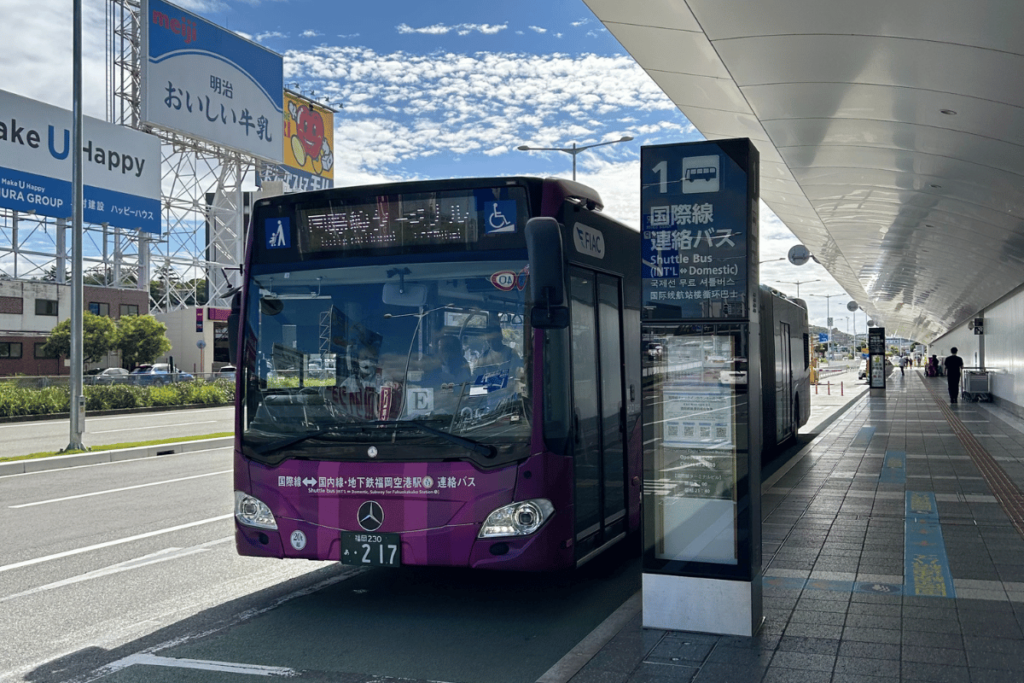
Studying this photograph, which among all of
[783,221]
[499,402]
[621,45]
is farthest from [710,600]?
[783,221]

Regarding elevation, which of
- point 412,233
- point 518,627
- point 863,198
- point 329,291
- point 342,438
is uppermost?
point 863,198

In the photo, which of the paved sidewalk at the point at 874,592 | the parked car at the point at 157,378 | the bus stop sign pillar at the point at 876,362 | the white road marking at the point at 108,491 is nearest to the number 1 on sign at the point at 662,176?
the paved sidewalk at the point at 874,592

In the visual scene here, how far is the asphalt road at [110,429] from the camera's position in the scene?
1886 centimetres

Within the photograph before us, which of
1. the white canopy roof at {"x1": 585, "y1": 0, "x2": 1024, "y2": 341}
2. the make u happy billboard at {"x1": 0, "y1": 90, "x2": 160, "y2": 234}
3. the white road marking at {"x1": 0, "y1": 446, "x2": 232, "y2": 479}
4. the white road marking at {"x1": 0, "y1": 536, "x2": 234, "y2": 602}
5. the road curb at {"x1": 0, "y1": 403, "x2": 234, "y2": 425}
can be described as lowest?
the white road marking at {"x1": 0, "y1": 536, "x2": 234, "y2": 602}

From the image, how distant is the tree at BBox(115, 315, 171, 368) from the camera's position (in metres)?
58.0

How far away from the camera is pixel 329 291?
626cm

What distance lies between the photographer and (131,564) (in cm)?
770

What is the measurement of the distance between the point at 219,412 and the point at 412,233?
27153 mm

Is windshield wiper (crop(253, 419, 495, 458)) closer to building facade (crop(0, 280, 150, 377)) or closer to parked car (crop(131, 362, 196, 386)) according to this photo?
parked car (crop(131, 362, 196, 386))

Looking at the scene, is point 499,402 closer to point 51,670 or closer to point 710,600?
point 710,600

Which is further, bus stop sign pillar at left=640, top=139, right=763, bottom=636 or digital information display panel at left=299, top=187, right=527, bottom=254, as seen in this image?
digital information display panel at left=299, top=187, right=527, bottom=254

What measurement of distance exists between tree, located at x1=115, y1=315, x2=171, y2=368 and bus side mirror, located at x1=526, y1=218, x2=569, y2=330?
57.3m

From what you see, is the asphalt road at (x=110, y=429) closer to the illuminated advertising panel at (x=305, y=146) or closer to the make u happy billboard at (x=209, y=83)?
the make u happy billboard at (x=209, y=83)

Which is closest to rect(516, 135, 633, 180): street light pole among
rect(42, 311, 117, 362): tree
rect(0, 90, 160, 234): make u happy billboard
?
rect(0, 90, 160, 234): make u happy billboard
